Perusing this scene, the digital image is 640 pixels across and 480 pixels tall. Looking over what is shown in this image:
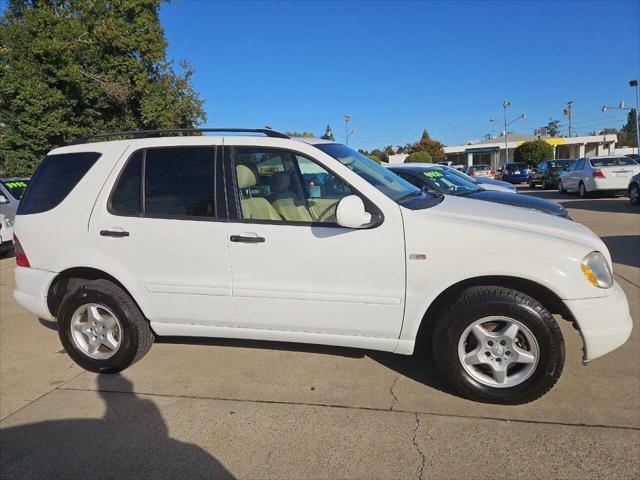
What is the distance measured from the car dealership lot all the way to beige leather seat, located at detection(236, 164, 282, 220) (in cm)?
128

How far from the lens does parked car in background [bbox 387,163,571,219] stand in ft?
21.5

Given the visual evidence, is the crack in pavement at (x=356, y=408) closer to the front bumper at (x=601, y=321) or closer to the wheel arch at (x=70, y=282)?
the front bumper at (x=601, y=321)

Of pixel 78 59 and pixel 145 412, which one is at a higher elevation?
pixel 78 59

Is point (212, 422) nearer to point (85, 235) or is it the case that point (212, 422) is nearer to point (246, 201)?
point (246, 201)

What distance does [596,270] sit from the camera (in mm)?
3045

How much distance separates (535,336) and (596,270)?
1.86ft

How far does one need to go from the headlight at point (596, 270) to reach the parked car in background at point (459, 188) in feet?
9.97

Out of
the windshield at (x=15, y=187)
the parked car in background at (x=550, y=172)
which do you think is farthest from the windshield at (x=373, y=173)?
the parked car in background at (x=550, y=172)

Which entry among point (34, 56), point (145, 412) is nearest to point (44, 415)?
point (145, 412)

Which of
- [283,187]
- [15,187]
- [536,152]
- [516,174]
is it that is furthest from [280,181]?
[536,152]

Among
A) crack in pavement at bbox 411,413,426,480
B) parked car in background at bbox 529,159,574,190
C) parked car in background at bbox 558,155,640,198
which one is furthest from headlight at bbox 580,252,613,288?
parked car in background at bbox 529,159,574,190

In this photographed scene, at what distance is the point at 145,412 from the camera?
10.9 ft

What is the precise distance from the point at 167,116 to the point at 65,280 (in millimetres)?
17480

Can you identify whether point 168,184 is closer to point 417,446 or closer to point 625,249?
point 417,446
